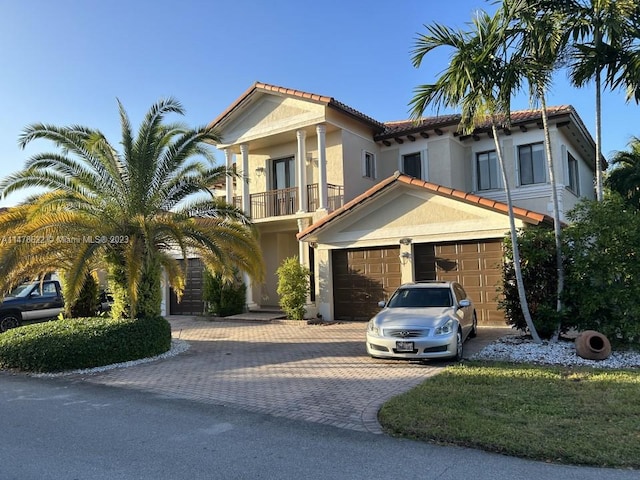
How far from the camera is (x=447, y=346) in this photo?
8.98 m

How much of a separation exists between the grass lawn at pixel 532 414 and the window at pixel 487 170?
11.3m

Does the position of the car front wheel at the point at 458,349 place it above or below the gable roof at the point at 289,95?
below

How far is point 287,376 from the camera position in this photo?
346 inches

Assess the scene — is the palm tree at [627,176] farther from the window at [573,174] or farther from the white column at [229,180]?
the white column at [229,180]

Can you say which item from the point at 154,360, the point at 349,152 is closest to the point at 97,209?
the point at 154,360

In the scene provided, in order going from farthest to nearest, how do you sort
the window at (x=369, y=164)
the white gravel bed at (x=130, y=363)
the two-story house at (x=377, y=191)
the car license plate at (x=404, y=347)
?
the window at (x=369, y=164), the two-story house at (x=377, y=191), the white gravel bed at (x=130, y=363), the car license plate at (x=404, y=347)

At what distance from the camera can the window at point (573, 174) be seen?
18734 mm

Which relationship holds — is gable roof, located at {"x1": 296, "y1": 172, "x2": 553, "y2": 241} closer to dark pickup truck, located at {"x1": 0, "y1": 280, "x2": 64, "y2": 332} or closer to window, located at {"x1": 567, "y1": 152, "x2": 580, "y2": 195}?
window, located at {"x1": 567, "y1": 152, "x2": 580, "y2": 195}

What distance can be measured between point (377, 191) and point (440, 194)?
192 cm

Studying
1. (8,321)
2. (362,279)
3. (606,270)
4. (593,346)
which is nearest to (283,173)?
(362,279)

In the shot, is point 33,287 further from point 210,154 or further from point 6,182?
point 210,154

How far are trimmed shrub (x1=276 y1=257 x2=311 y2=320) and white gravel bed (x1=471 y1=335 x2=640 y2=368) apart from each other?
726 centimetres

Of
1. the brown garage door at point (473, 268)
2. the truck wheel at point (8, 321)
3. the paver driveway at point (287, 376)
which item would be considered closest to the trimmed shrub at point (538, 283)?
the brown garage door at point (473, 268)

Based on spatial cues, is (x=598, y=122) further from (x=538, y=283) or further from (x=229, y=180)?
(x=229, y=180)
